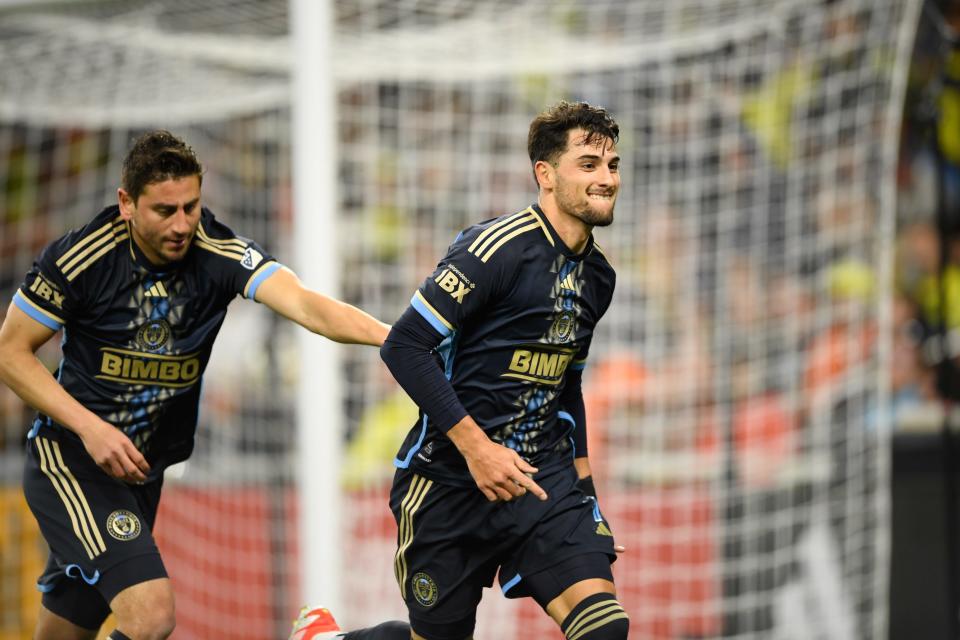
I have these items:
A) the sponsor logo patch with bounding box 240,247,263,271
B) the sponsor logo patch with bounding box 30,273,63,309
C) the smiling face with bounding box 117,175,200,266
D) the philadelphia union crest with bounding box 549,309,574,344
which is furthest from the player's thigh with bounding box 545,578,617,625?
the sponsor logo patch with bounding box 30,273,63,309

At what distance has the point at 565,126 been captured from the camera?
380 centimetres

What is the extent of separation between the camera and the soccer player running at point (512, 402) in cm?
365

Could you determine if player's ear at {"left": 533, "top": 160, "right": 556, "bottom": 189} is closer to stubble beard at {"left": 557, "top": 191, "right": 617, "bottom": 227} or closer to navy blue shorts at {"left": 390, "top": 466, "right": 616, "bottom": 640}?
stubble beard at {"left": 557, "top": 191, "right": 617, "bottom": 227}

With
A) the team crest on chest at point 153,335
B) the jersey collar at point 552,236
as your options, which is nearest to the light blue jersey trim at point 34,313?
the team crest on chest at point 153,335

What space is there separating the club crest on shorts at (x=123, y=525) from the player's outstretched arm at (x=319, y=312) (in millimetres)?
815

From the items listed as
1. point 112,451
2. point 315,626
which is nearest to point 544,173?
point 112,451

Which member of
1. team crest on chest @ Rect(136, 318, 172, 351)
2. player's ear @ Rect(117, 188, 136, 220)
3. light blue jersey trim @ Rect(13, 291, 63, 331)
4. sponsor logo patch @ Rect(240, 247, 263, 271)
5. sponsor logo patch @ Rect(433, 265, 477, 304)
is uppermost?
player's ear @ Rect(117, 188, 136, 220)

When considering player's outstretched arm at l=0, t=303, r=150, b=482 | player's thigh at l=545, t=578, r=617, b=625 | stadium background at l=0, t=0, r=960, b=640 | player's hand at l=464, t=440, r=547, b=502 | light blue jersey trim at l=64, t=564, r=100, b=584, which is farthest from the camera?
stadium background at l=0, t=0, r=960, b=640

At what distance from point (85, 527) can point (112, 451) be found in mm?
320

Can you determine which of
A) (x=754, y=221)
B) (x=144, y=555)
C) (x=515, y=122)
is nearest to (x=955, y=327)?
(x=754, y=221)

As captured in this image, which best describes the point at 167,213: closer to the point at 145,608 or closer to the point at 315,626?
the point at 145,608

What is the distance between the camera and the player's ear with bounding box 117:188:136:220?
4051mm

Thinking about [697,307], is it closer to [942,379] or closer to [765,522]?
[765,522]

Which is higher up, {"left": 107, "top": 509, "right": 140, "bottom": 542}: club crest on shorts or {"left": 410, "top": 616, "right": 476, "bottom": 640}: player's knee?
{"left": 107, "top": 509, "right": 140, "bottom": 542}: club crest on shorts
